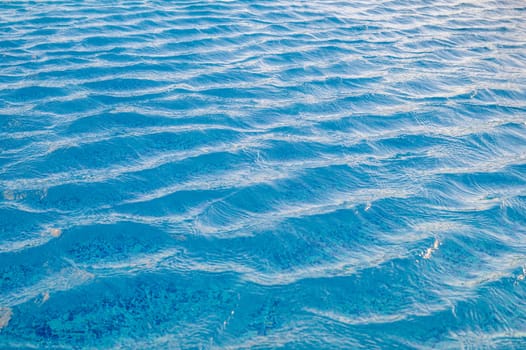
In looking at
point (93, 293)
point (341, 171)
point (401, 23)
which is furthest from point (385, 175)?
point (401, 23)

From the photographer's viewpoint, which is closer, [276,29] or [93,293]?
[93,293]

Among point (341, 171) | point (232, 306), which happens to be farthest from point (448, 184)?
point (232, 306)

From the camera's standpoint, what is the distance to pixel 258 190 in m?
2.29

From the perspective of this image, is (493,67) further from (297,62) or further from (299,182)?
(299,182)

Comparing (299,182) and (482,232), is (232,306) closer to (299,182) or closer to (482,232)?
(299,182)

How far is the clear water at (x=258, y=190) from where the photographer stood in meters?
1.63

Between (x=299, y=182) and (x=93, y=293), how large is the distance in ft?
3.54

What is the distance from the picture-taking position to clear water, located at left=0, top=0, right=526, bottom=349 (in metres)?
1.63

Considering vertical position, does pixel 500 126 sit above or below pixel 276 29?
below

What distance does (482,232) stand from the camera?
2064mm

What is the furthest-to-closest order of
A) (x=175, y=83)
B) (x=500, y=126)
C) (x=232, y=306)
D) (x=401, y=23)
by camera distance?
1. (x=401, y=23)
2. (x=175, y=83)
3. (x=500, y=126)
4. (x=232, y=306)

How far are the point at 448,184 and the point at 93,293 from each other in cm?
168

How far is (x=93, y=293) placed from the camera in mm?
1697

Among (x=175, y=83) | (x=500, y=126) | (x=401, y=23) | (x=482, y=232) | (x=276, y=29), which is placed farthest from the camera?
(x=401, y=23)
